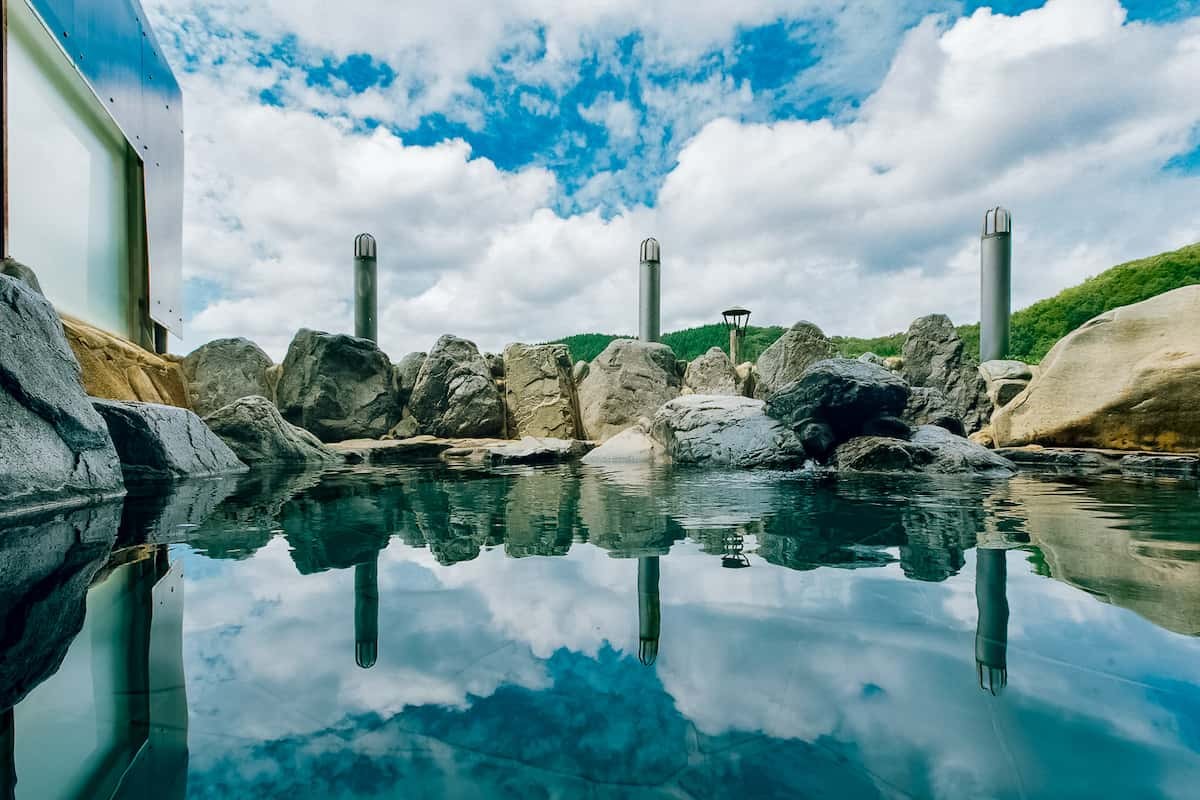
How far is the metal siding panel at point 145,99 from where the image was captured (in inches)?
264

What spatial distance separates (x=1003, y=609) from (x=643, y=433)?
726 centimetres

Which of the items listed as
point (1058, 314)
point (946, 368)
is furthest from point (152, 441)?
point (1058, 314)

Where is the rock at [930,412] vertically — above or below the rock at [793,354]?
below

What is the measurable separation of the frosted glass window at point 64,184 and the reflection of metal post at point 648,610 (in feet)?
22.3

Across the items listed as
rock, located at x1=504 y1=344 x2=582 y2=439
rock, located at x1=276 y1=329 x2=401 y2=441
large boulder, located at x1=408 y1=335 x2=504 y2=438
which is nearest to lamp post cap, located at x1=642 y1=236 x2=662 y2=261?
rock, located at x1=504 y1=344 x2=582 y2=439

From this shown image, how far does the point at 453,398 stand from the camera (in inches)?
409

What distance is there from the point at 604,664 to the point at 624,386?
31.0 feet

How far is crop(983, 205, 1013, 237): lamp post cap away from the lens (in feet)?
36.5

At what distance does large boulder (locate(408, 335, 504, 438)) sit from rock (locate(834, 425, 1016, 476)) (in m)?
6.21

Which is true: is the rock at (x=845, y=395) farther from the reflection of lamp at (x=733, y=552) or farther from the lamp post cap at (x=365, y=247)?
the lamp post cap at (x=365, y=247)

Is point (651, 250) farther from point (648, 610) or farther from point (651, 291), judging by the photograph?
point (648, 610)

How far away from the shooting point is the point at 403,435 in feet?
33.5

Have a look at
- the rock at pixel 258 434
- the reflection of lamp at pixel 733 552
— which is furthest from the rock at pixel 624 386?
the reflection of lamp at pixel 733 552

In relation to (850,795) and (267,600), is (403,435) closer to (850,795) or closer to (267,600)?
(267,600)
